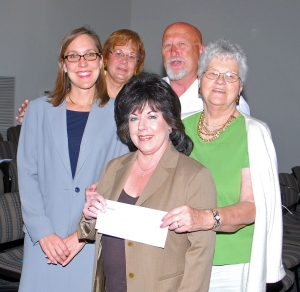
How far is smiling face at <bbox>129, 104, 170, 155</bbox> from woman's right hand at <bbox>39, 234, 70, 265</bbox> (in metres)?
0.71

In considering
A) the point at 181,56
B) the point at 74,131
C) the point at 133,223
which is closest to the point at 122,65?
the point at 181,56

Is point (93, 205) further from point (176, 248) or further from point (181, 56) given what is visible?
point (181, 56)

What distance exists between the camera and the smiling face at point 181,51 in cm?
329

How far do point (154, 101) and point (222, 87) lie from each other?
1.28 ft

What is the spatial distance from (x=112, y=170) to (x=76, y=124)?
43cm

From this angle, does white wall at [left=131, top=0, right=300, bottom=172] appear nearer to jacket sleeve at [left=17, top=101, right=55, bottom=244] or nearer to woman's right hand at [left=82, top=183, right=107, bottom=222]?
jacket sleeve at [left=17, top=101, right=55, bottom=244]

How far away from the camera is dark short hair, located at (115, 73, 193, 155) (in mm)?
2080

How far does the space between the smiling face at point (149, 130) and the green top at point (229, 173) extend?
0.99 feet

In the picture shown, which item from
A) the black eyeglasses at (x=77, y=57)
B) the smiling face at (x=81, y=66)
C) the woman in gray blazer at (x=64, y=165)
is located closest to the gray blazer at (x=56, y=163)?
the woman in gray blazer at (x=64, y=165)

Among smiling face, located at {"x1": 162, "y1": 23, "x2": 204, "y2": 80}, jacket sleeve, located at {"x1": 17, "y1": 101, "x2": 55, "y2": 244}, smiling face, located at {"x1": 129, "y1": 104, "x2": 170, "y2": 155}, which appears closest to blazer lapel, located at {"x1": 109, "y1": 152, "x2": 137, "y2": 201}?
smiling face, located at {"x1": 129, "y1": 104, "x2": 170, "y2": 155}

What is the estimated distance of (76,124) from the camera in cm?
251

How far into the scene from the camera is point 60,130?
2.46 m

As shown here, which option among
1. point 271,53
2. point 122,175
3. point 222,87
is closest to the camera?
point 122,175

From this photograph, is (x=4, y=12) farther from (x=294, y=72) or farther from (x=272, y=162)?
(x=272, y=162)
